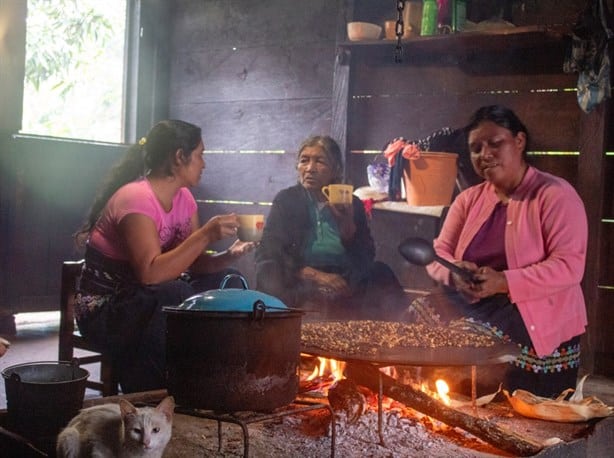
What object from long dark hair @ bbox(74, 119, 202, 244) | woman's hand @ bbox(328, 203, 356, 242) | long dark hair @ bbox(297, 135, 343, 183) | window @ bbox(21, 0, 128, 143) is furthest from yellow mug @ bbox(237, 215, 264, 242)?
window @ bbox(21, 0, 128, 143)

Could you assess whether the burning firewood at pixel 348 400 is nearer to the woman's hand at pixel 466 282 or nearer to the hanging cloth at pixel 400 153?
the woman's hand at pixel 466 282

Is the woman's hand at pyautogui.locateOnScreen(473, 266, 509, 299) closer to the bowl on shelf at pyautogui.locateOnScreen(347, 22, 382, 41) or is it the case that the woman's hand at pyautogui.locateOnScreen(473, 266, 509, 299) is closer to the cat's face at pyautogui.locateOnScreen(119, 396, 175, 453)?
the cat's face at pyautogui.locateOnScreen(119, 396, 175, 453)

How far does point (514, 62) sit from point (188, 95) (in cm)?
285

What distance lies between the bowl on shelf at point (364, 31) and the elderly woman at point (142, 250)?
2025mm

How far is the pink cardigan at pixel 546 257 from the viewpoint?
340cm

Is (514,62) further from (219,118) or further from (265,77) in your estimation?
(219,118)

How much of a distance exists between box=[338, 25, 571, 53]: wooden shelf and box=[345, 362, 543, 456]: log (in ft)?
8.94

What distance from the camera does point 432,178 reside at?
186 inches

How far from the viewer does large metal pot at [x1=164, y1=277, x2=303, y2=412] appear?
217 cm

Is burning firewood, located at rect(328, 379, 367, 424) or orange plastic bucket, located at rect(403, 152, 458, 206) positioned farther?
orange plastic bucket, located at rect(403, 152, 458, 206)

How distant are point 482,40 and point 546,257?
1.96 m

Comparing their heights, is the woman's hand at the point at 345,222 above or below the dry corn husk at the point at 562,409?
above

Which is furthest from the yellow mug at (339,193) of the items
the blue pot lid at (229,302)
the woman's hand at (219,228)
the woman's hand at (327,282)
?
the blue pot lid at (229,302)

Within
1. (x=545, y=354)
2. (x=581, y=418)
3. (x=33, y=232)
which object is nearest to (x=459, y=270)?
(x=545, y=354)
